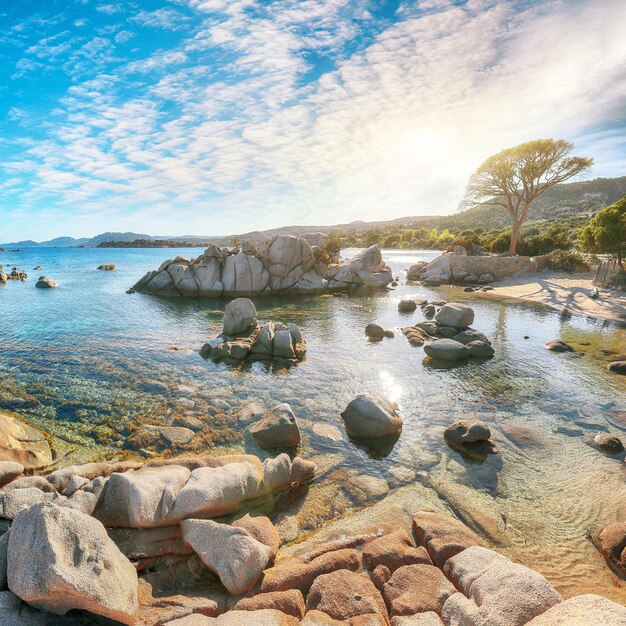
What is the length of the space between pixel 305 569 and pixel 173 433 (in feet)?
25.8

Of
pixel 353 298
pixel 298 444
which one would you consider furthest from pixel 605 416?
pixel 353 298

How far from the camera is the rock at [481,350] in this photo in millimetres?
21234

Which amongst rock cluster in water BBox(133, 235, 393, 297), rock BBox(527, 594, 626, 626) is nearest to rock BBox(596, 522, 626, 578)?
rock BBox(527, 594, 626, 626)

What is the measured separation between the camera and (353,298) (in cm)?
4375

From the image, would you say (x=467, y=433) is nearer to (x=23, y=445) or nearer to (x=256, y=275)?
(x=23, y=445)

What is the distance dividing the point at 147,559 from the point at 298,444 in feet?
19.4

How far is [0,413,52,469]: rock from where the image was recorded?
10.1m

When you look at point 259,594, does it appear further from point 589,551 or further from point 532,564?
point 589,551

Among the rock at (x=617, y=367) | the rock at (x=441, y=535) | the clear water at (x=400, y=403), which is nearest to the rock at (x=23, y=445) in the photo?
the clear water at (x=400, y=403)

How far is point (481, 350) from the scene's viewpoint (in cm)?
2130

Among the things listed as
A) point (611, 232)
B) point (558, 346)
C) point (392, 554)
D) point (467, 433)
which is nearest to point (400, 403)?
point (467, 433)

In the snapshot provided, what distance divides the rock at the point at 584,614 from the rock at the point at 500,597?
0.95 ft

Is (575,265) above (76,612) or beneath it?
above

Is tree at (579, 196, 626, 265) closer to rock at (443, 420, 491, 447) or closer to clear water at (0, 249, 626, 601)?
clear water at (0, 249, 626, 601)
